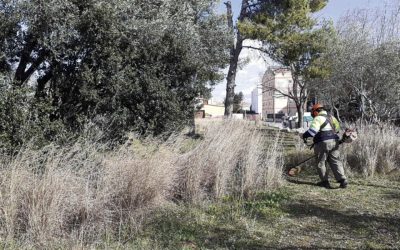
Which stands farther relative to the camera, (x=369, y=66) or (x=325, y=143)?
(x=369, y=66)

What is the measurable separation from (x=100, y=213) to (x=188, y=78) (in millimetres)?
5139

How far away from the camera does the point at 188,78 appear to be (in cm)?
948

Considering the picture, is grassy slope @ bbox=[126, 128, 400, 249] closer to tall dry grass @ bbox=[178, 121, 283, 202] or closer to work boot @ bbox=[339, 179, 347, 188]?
tall dry grass @ bbox=[178, 121, 283, 202]

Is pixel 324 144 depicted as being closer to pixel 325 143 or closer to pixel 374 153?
pixel 325 143

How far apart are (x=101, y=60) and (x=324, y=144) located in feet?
15.0

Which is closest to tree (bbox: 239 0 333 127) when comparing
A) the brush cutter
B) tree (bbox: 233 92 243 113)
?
the brush cutter

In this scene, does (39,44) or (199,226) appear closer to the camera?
(199,226)

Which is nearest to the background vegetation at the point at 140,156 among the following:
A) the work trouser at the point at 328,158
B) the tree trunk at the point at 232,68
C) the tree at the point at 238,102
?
the work trouser at the point at 328,158

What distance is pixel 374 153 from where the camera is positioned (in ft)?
30.1

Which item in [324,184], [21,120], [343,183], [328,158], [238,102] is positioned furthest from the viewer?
[238,102]

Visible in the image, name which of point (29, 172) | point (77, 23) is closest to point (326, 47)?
point (77, 23)

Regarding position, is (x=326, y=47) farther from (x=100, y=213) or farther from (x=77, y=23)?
(x=100, y=213)

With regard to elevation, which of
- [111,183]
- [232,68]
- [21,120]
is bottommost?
[111,183]

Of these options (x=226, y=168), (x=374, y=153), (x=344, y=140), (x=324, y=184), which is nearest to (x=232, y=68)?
(x=374, y=153)
